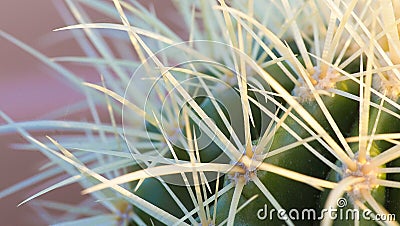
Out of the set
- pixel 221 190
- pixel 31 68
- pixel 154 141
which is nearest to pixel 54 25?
pixel 31 68

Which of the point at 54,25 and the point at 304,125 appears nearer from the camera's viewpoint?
the point at 304,125

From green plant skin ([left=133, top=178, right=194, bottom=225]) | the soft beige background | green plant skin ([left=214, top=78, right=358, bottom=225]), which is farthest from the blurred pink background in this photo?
green plant skin ([left=214, top=78, right=358, bottom=225])

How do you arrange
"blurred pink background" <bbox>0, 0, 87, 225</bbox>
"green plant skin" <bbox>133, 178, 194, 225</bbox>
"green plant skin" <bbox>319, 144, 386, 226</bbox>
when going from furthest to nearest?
1. "blurred pink background" <bbox>0, 0, 87, 225</bbox>
2. "green plant skin" <bbox>133, 178, 194, 225</bbox>
3. "green plant skin" <bbox>319, 144, 386, 226</bbox>

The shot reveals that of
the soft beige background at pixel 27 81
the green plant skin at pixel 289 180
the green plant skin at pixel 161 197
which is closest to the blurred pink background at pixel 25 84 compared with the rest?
the soft beige background at pixel 27 81

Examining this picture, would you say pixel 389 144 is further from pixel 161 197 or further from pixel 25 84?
pixel 25 84

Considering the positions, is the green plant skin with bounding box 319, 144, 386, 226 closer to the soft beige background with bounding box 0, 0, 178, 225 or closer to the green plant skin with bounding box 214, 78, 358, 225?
the green plant skin with bounding box 214, 78, 358, 225

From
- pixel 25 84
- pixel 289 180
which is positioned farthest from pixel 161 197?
pixel 25 84

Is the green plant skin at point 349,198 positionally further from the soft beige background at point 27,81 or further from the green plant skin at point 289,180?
the soft beige background at point 27,81

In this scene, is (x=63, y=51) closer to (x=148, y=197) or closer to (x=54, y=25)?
(x=54, y=25)
